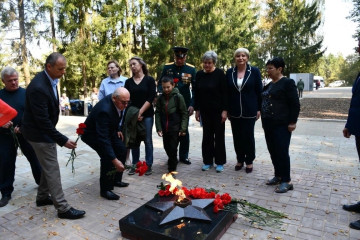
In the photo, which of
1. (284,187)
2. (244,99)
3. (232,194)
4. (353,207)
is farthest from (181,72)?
(353,207)

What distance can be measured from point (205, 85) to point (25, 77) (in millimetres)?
15790

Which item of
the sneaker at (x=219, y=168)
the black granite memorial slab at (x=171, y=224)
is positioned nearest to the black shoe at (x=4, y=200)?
the black granite memorial slab at (x=171, y=224)

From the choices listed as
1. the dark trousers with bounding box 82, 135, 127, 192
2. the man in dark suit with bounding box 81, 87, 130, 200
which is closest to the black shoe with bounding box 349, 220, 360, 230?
the man in dark suit with bounding box 81, 87, 130, 200

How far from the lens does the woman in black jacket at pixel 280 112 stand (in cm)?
382

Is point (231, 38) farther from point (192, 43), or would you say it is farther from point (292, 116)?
point (292, 116)

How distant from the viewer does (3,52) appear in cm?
1711

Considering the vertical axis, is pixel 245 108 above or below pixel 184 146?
above

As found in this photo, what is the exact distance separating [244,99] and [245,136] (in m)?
0.62

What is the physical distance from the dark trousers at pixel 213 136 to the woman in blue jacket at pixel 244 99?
22 centimetres

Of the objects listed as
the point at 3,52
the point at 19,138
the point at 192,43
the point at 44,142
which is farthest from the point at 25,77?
the point at 44,142

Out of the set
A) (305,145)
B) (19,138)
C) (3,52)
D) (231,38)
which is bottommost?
(305,145)

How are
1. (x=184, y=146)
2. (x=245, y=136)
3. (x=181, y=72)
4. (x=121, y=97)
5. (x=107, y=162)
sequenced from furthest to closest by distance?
(x=184, y=146) → (x=181, y=72) → (x=245, y=136) → (x=107, y=162) → (x=121, y=97)

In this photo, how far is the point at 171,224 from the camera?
2764mm

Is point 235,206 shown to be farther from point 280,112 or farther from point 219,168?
point 219,168
